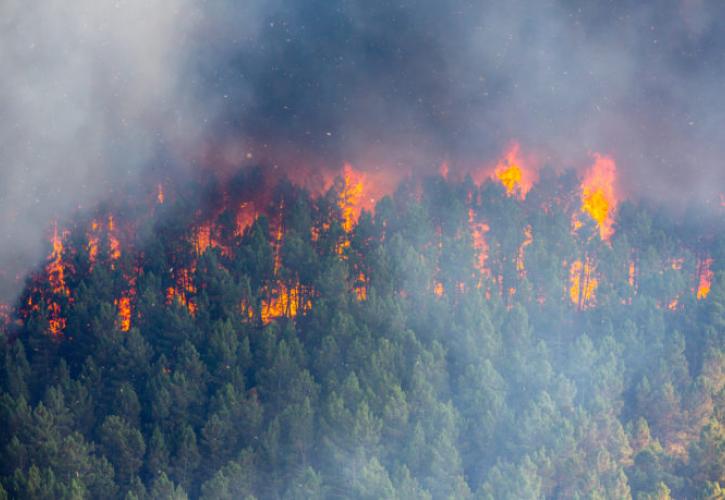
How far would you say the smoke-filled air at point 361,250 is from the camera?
122ft

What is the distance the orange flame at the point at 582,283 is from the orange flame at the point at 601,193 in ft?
15.6

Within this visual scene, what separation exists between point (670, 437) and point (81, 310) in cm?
2354

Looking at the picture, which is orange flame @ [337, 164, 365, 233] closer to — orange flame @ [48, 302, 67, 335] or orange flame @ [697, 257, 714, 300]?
orange flame @ [48, 302, 67, 335]

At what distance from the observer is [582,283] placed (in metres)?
51.7

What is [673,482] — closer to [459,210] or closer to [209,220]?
[459,210]

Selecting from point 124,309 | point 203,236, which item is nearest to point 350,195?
point 203,236

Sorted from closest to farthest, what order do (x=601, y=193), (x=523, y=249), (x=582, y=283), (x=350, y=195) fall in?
(x=523, y=249) < (x=582, y=283) < (x=350, y=195) < (x=601, y=193)

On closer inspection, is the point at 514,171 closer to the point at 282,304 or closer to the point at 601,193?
the point at 601,193

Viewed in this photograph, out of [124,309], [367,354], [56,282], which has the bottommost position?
[367,354]

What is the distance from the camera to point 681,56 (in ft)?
214

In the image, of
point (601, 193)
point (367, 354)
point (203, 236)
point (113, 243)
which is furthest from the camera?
point (601, 193)

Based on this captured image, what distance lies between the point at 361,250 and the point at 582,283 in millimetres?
11530

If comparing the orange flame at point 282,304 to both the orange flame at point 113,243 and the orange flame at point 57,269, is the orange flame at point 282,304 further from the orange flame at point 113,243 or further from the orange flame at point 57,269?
the orange flame at point 57,269

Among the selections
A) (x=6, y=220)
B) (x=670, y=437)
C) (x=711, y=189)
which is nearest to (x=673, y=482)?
(x=670, y=437)
